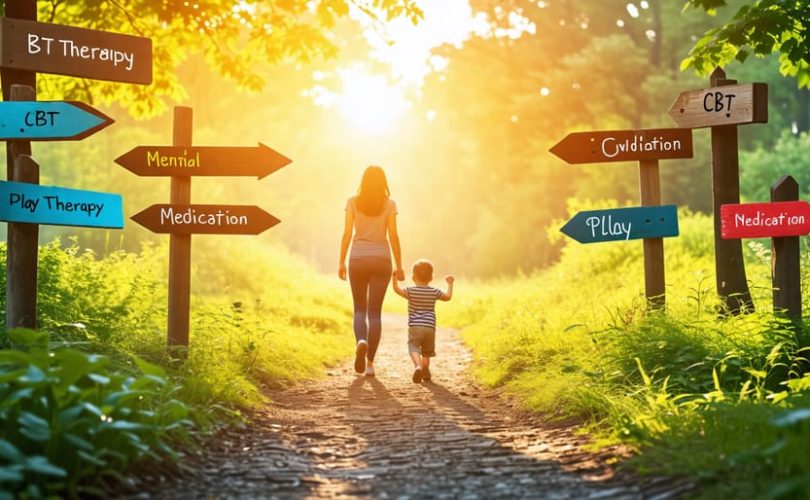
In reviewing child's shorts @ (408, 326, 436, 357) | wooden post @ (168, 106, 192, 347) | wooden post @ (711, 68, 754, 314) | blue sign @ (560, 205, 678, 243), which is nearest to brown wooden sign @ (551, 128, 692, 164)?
wooden post @ (711, 68, 754, 314)

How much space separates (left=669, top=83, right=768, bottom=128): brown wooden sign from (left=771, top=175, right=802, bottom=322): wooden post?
773 mm

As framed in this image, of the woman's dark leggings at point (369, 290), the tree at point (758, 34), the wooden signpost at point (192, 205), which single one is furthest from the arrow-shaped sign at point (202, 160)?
the tree at point (758, 34)

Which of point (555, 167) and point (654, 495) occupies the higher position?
point (555, 167)

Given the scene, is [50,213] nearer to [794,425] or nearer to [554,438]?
[554,438]

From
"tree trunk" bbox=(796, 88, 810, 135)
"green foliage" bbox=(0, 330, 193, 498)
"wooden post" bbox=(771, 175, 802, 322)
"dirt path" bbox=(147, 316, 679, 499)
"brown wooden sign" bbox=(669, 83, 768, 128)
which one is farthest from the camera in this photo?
"tree trunk" bbox=(796, 88, 810, 135)

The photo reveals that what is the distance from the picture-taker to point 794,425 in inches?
199

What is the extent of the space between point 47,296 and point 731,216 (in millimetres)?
6445

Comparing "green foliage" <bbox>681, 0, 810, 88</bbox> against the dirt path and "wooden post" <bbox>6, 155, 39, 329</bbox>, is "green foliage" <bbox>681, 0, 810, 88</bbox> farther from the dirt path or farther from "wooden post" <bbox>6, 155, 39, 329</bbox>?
→ "wooden post" <bbox>6, 155, 39, 329</bbox>

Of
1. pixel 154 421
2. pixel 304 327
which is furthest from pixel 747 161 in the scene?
pixel 154 421

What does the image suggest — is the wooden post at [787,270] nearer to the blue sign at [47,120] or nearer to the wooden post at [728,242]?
the wooden post at [728,242]

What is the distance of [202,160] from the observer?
859 centimetres

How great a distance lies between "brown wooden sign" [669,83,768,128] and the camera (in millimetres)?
8766

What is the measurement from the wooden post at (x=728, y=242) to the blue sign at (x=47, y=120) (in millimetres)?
5723

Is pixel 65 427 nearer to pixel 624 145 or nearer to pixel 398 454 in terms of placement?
pixel 398 454
